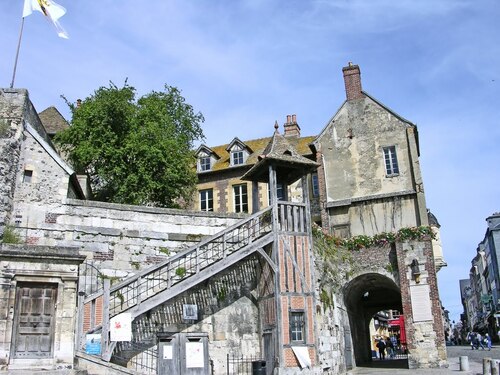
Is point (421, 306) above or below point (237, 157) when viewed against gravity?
below

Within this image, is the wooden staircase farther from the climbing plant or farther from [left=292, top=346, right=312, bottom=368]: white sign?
the climbing plant

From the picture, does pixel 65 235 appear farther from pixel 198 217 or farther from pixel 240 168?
pixel 240 168

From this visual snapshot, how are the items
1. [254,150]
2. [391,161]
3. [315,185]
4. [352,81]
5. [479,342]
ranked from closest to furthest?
1. [391,161]
2. [352,81]
3. [315,185]
4. [254,150]
5. [479,342]

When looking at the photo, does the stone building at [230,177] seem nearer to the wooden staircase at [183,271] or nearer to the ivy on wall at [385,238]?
the ivy on wall at [385,238]

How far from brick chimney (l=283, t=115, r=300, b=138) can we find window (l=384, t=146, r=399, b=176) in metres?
7.01

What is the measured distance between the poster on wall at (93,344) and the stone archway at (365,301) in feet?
36.5

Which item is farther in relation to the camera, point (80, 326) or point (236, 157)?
point (236, 157)

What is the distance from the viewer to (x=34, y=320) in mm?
9125

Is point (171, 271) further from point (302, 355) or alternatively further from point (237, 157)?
point (237, 157)

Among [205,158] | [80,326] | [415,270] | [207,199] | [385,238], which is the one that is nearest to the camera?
[80,326]

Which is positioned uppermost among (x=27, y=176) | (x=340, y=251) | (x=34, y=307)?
(x=27, y=176)

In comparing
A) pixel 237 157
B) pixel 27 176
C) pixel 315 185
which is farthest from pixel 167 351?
pixel 237 157

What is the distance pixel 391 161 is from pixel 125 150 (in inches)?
482

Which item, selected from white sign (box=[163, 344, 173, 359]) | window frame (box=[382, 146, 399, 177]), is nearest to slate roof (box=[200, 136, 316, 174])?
window frame (box=[382, 146, 399, 177])
